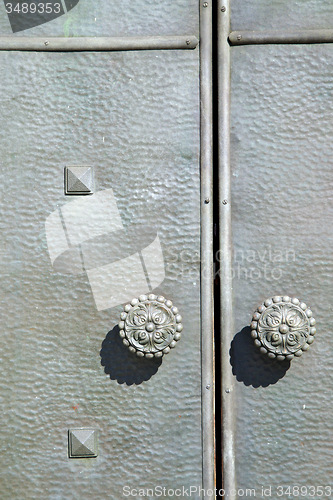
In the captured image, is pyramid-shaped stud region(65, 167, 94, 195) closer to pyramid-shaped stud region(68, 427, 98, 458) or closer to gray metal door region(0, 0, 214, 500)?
gray metal door region(0, 0, 214, 500)

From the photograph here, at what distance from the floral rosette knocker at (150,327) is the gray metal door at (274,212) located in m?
0.09

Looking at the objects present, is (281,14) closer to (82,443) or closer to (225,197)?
(225,197)

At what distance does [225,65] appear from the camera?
68 cm

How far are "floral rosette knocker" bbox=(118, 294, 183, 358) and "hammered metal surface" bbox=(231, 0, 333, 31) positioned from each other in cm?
45

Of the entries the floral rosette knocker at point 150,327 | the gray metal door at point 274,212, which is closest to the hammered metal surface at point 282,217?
the gray metal door at point 274,212

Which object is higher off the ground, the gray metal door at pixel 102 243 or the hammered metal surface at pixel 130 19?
the hammered metal surface at pixel 130 19

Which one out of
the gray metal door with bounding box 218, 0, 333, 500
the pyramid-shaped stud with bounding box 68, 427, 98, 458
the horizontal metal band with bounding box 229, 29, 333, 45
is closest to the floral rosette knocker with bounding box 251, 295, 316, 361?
the gray metal door with bounding box 218, 0, 333, 500

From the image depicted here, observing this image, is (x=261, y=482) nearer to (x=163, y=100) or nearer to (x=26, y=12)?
(x=163, y=100)

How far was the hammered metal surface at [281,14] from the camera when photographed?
0.68 meters

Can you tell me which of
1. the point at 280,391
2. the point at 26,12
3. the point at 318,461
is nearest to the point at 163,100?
the point at 26,12

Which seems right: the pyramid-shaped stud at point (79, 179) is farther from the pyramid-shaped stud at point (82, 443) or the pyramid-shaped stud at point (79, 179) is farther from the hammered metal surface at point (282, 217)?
the pyramid-shaped stud at point (82, 443)

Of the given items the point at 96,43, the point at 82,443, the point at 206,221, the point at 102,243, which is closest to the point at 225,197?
the point at 206,221

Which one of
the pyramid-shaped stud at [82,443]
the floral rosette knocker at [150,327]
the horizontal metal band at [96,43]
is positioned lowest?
the pyramid-shaped stud at [82,443]

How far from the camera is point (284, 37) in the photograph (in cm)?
67
